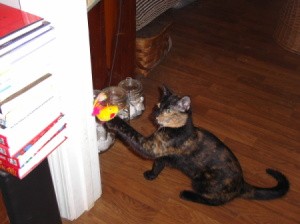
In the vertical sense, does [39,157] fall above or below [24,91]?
below

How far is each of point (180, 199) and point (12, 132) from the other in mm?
949

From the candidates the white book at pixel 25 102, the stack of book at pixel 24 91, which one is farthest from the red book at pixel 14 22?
the white book at pixel 25 102

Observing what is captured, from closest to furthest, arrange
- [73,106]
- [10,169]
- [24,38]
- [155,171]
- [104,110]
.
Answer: [24,38] < [10,169] < [73,106] < [104,110] < [155,171]

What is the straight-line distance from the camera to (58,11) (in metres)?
0.92

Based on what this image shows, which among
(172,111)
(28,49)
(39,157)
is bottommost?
(172,111)

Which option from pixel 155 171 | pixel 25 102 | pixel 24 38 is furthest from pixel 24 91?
pixel 155 171

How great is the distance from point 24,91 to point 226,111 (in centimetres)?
144

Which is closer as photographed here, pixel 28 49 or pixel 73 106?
pixel 28 49

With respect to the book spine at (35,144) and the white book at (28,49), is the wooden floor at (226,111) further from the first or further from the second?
the white book at (28,49)

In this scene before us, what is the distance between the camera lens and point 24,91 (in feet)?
2.84

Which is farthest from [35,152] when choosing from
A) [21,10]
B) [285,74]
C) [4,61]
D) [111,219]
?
[285,74]

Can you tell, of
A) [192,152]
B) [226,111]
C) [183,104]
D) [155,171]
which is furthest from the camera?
[226,111]

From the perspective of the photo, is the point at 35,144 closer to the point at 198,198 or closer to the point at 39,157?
the point at 39,157

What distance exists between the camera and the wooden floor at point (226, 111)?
5.12ft
